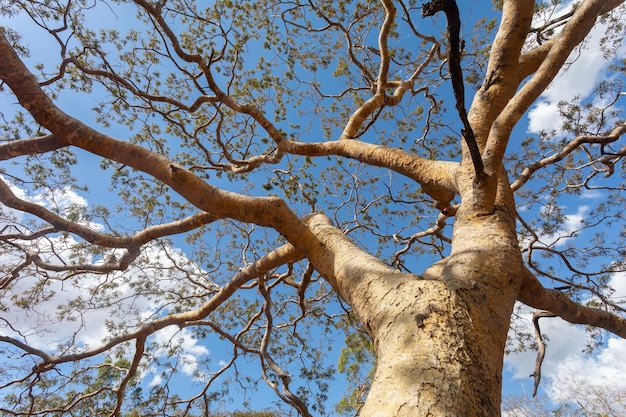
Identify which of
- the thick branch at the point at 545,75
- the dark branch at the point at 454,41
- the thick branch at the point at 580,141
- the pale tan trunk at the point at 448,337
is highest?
the thick branch at the point at 580,141

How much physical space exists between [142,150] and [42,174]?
359 cm

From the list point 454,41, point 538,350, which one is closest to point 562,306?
point 538,350

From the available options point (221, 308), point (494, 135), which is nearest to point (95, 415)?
point (221, 308)

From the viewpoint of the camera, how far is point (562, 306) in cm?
217

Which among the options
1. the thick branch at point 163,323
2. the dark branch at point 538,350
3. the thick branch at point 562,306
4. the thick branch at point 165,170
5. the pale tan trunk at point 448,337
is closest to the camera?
the pale tan trunk at point 448,337

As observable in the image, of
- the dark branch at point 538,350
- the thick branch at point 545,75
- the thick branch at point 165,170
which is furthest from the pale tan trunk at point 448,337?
the dark branch at point 538,350

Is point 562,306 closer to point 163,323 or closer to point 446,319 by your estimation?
point 446,319

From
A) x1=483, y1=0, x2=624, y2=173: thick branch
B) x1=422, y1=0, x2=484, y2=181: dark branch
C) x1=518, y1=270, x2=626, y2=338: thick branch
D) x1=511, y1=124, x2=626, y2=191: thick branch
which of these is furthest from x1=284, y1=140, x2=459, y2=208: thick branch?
x1=511, y1=124, x2=626, y2=191: thick branch

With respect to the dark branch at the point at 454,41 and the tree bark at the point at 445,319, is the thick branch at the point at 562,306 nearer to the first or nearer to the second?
the tree bark at the point at 445,319

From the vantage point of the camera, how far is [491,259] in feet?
4.64

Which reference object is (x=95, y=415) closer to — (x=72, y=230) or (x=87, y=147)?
(x=72, y=230)

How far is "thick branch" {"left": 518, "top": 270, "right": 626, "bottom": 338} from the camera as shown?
6.16ft

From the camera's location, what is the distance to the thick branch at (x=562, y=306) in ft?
6.16

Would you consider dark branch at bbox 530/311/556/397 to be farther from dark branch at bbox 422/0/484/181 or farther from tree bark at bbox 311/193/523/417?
dark branch at bbox 422/0/484/181
